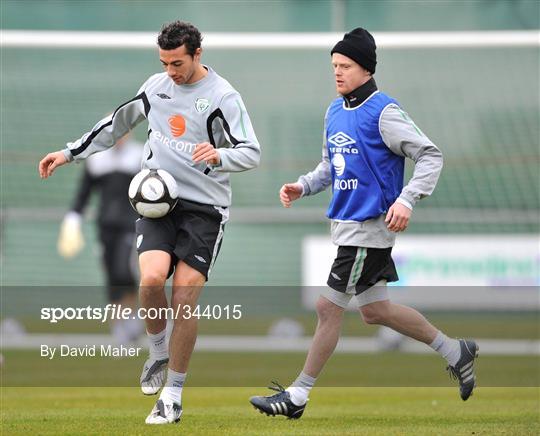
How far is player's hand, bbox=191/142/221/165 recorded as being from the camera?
21.3ft

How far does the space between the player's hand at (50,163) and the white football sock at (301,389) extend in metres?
1.79

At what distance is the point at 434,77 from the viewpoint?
1777 centimetres

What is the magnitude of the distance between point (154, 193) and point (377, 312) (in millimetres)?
1436

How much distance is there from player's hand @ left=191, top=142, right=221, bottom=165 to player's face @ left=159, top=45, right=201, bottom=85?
1.59 ft

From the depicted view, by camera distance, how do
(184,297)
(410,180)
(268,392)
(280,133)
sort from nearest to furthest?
(184,297) < (410,180) < (268,392) < (280,133)

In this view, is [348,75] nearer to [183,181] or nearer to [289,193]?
[289,193]

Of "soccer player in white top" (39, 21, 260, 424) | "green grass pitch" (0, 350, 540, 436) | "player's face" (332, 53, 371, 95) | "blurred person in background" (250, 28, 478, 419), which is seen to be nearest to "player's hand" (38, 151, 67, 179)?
"soccer player in white top" (39, 21, 260, 424)

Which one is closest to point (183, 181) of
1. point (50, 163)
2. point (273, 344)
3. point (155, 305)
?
point (155, 305)

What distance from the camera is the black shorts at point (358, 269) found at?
7039mm

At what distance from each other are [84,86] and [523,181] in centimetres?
627

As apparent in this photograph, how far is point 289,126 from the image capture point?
17703 millimetres

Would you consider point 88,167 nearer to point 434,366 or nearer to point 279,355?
point 279,355

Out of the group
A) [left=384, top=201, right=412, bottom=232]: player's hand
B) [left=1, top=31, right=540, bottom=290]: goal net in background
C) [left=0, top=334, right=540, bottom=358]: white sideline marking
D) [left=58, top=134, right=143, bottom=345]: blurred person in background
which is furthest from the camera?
[left=1, top=31, right=540, bottom=290]: goal net in background

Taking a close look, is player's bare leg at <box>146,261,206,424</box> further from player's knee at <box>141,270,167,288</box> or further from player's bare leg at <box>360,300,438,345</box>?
player's bare leg at <box>360,300,438,345</box>
